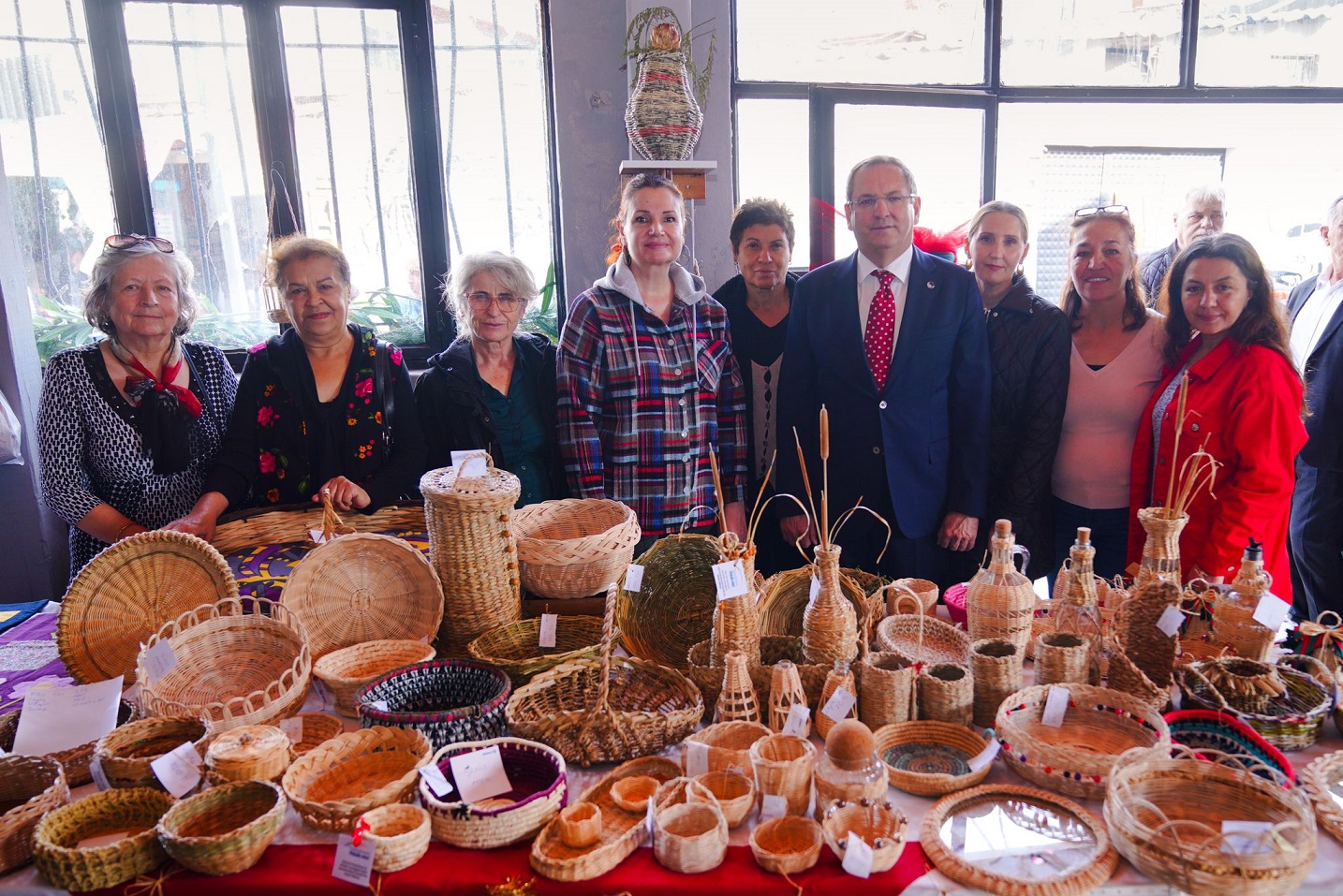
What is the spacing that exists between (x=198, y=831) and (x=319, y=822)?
0.20 m

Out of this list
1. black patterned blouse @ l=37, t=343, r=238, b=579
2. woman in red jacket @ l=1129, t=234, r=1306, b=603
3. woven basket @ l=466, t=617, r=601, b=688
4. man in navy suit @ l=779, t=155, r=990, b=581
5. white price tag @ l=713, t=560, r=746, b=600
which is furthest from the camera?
man in navy suit @ l=779, t=155, r=990, b=581

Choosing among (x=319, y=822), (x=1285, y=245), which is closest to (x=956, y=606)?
(x=319, y=822)

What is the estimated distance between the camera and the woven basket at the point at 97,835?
3.75ft

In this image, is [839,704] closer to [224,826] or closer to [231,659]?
[224,826]

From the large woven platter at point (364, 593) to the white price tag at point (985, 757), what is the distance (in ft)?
3.63

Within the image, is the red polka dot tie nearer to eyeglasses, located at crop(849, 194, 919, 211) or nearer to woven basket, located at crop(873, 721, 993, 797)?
eyeglasses, located at crop(849, 194, 919, 211)

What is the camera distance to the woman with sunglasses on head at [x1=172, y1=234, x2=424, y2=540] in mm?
2307

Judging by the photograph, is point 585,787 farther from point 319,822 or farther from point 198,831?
point 198,831

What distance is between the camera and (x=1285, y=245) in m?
4.59

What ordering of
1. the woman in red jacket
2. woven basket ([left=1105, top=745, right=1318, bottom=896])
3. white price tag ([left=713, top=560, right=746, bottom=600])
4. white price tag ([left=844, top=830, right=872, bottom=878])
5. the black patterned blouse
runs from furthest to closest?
the black patterned blouse, the woman in red jacket, white price tag ([left=713, top=560, right=746, bottom=600]), white price tag ([left=844, top=830, right=872, bottom=878]), woven basket ([left=1105, top=745, right=1318, bottom=896])

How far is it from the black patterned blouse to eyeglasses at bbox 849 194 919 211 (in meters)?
2.04

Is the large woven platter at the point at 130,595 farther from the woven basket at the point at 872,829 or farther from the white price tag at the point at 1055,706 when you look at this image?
the white price tag at the point at 1055,706

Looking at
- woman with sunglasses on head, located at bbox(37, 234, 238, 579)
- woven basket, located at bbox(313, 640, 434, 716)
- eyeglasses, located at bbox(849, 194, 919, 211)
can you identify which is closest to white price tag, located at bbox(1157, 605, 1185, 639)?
eyeglasses, located at bbox(849, 194, 919, 211)

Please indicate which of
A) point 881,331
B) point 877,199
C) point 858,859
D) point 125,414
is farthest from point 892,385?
point 125,414
